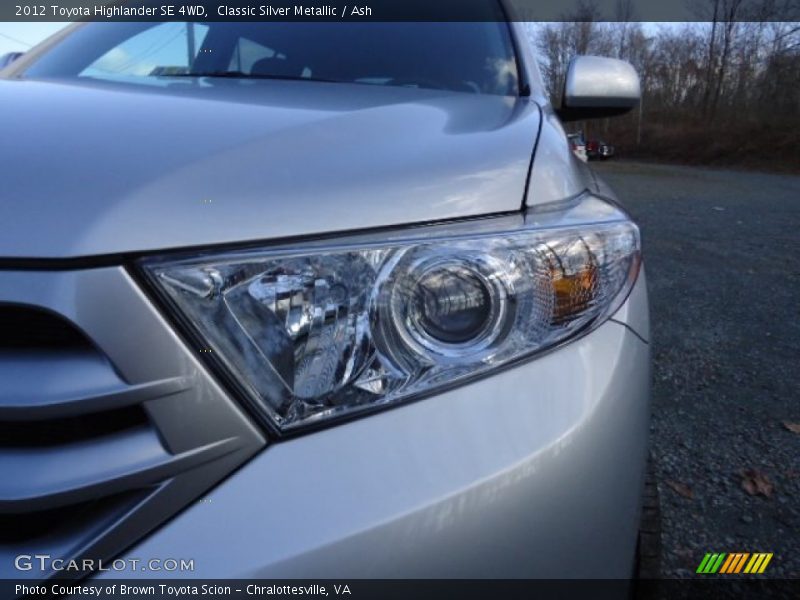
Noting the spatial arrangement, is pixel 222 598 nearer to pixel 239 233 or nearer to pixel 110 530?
pixel 110 530

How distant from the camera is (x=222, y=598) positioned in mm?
660

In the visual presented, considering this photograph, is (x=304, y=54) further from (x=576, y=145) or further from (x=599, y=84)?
(x=576, y=145)

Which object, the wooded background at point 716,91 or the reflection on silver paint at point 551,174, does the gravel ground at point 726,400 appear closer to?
the reflection on silver paint at point 551,174

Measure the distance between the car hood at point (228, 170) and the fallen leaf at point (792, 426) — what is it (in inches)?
88.9

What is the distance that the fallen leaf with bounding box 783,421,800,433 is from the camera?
2.53 meters

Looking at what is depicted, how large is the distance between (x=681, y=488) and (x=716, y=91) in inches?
1674

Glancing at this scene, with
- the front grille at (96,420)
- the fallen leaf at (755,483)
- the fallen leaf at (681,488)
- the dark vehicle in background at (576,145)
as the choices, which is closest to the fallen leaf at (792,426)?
the fallen leaf at (755,483)

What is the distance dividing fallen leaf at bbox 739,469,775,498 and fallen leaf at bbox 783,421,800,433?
1.50 feet

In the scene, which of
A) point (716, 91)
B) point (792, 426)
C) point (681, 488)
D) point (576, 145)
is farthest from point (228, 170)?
point (716, 91)

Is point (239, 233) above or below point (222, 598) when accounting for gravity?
above

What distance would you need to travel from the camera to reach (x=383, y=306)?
0.80 m

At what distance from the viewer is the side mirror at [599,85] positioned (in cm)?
199

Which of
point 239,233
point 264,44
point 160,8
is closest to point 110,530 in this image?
point 239,233

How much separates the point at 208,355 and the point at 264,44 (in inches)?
57.3
